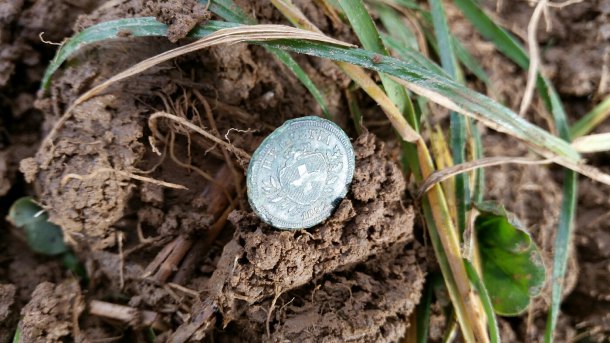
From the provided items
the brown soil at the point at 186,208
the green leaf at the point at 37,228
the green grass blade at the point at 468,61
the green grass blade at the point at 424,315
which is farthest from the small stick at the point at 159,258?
the green grass blade at the point at 468,61

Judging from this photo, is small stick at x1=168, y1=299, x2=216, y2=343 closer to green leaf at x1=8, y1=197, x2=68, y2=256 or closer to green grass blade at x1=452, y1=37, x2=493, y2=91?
green leaf at x1=8, y1=197, x2=68, y2=256

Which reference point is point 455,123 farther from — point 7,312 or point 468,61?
point 7,312

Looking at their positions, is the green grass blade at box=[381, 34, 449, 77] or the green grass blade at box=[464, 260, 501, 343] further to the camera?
the green grass blade at box=[381, 34, 449, 77]

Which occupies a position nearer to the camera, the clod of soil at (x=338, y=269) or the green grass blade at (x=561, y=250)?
the clod of soil at (x=338, y=269)

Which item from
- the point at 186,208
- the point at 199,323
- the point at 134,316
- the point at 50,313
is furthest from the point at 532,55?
the point at 50,313

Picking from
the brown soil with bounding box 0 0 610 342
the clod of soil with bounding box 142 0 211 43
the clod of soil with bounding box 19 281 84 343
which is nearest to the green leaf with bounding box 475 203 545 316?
the brown soil with bounding box 0 0 610 342

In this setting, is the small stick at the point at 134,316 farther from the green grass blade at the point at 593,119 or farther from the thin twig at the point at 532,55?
the green grass blade at the point at 593,119
